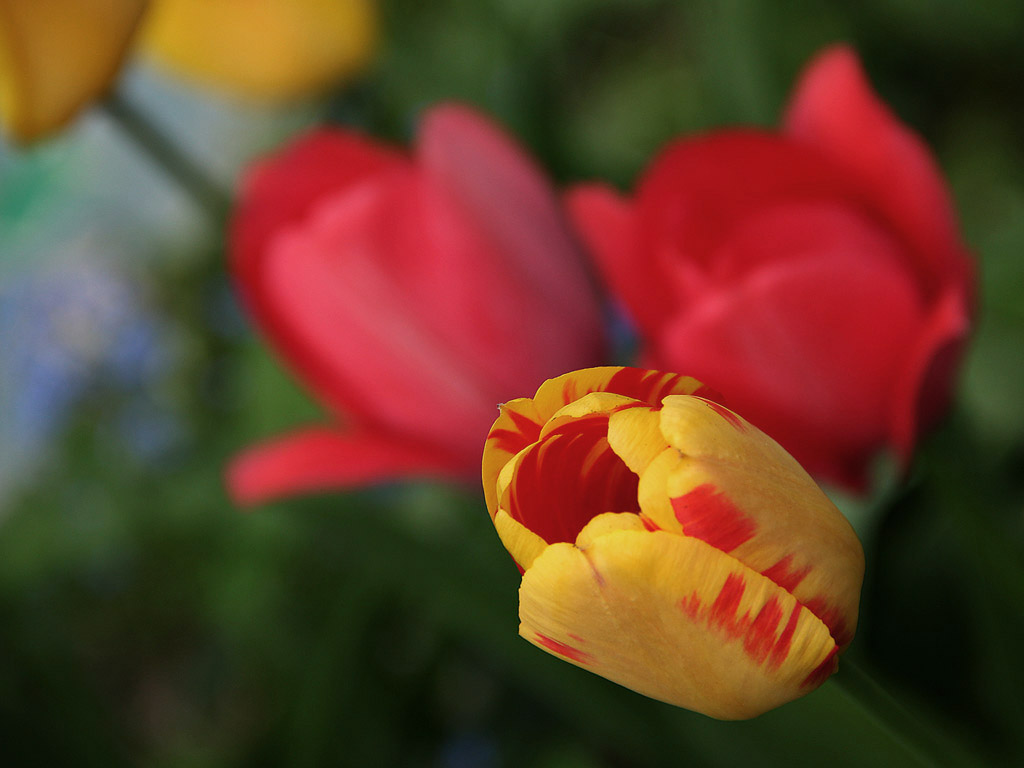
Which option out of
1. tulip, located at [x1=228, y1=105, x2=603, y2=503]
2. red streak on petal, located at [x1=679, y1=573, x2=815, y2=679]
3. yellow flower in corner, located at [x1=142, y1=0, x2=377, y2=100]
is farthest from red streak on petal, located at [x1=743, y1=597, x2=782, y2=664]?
yellow flower in corner, located at [x1=142, y1=0, x2=377, y2=100]

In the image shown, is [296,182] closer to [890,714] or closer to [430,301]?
[430,301]

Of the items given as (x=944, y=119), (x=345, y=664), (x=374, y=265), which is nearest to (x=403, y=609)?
(x=345, y=664)

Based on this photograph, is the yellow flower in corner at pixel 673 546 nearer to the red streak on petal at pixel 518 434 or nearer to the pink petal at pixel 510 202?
the red streak on petal at pixel 518 434

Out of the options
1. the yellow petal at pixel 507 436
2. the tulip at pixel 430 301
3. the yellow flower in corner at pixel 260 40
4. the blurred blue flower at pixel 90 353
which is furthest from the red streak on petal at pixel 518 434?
the blurred blue flower at pixel 90 353

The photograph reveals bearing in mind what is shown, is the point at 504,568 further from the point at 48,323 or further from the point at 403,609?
the point at 48,323

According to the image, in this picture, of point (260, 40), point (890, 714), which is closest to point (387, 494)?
point (260, 40)

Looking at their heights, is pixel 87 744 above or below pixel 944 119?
above

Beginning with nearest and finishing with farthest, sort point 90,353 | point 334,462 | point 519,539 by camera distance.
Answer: point 519,539
point 334,462
point 90,353
